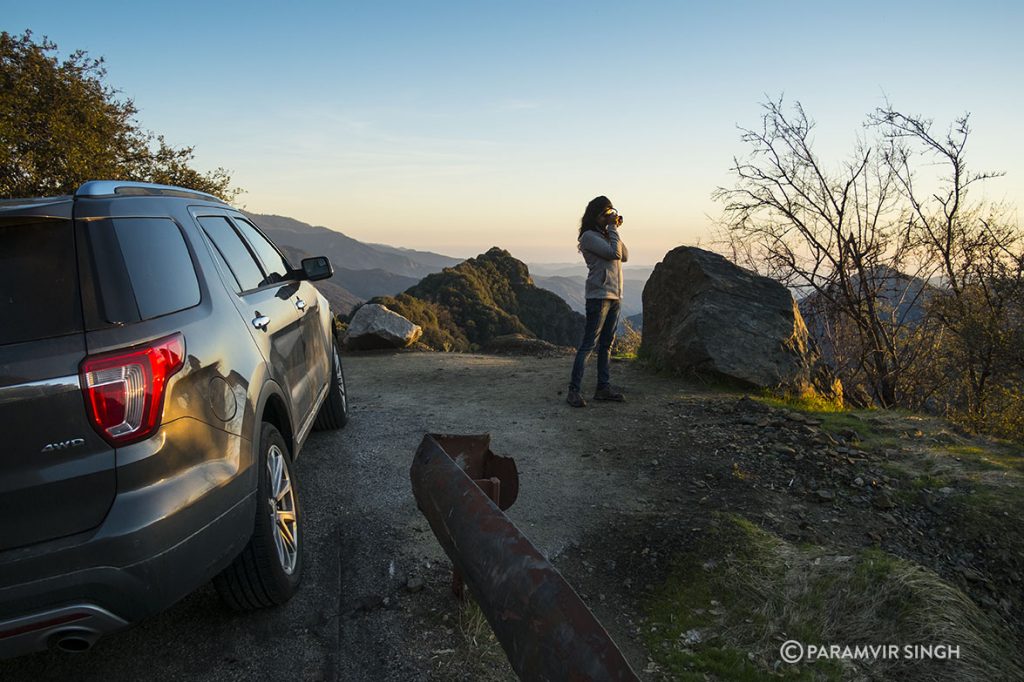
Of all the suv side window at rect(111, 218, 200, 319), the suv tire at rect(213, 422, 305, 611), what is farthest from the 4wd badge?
the suv tire at rect(213, 422, 305, 611)

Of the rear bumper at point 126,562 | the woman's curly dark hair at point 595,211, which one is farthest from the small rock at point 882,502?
the rear bumper at point 126,562

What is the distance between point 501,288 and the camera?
36750mm

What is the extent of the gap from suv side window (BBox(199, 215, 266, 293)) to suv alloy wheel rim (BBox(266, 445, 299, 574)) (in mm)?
873

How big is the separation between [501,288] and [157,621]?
34.4 meters

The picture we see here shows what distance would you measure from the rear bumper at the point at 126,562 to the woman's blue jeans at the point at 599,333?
4.57 meters

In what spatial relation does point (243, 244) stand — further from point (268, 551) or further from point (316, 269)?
point (268, 551)

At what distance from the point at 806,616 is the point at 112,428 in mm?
2872

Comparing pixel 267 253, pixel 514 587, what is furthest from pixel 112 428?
pixel 267 253

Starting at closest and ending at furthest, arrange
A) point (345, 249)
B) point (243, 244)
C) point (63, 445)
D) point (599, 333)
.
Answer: point (63, 445)
point (243, 244)
point (599, 333)
point (345, 249)

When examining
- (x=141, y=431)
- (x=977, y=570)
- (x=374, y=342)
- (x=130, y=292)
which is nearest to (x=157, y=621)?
(x=141, y=431)

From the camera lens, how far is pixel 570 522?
12.5 feet

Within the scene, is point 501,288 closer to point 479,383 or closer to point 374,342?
point 374,342

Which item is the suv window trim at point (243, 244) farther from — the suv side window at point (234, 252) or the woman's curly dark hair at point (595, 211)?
the woman's curly dark hair at point (595, 211)

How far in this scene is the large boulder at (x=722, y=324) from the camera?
7348mm
